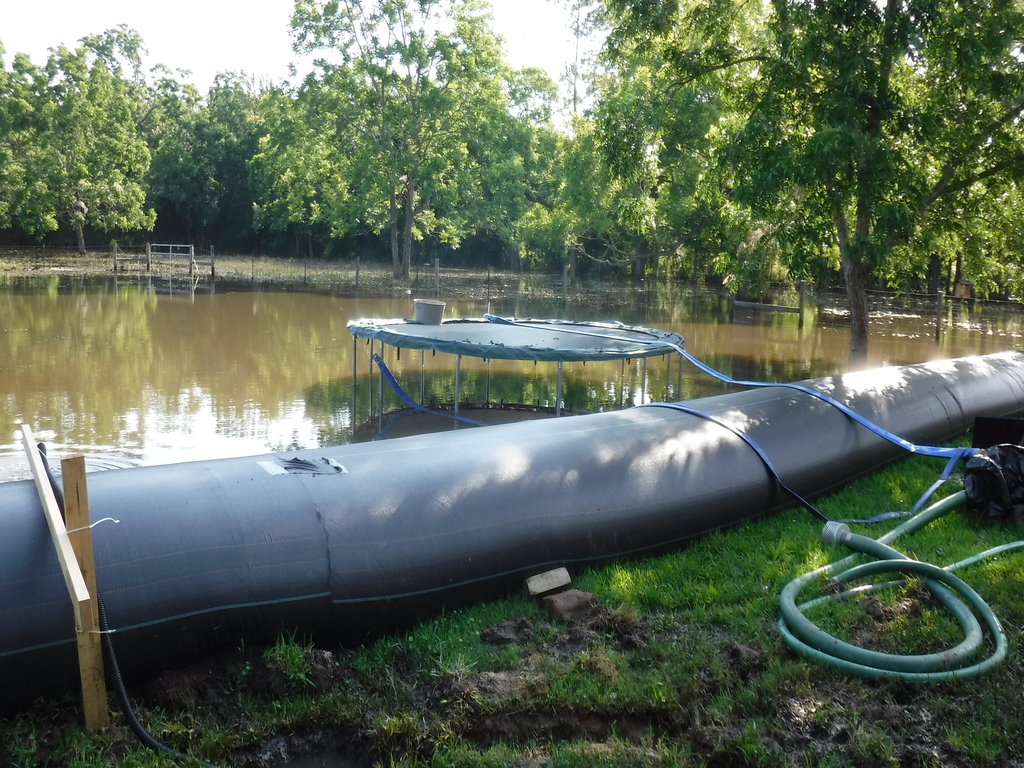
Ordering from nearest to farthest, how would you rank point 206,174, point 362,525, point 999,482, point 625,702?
point 625,702 < point 362,525 < point 999,482 < point 206,174

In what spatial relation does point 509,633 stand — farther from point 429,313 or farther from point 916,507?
point 429,313

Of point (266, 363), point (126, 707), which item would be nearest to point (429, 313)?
point (266, 363)

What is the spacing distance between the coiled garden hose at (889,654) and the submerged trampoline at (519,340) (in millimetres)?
4725

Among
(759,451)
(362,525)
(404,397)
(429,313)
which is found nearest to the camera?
(362,525)

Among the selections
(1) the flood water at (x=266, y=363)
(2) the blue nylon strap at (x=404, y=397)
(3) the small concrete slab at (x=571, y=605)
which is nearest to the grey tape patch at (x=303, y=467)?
(3) the small concrete slab at (x=571, y=605)

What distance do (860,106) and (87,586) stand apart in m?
8.03

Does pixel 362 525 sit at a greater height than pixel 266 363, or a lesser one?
greater

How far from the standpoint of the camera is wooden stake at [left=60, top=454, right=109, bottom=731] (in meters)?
3.09

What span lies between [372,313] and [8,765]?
19.5m

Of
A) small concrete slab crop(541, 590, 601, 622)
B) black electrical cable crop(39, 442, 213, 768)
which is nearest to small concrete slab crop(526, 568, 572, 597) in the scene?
small concrete slab crop(541, 590, 601, 622)

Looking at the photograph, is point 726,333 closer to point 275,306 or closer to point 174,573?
point 275,306

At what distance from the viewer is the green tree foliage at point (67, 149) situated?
3634 cm

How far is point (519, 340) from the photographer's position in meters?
10.4

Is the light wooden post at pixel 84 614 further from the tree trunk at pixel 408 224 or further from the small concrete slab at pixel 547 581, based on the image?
the tree trunk at pixel 408 224
